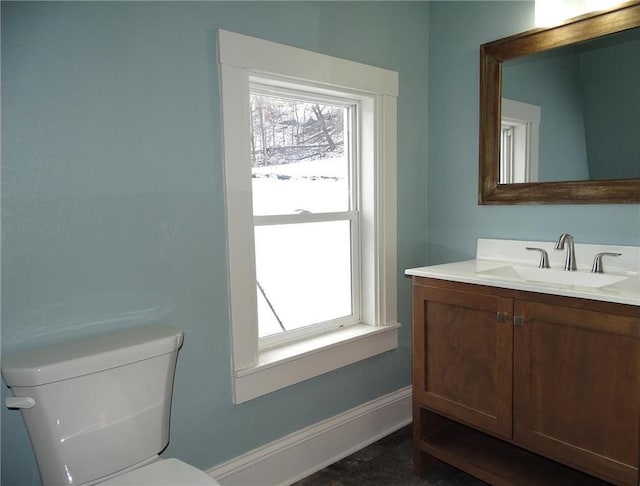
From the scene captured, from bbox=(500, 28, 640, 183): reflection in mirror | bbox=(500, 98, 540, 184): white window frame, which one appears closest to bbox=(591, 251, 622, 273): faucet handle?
bbox=(500, 28, 640, 183): reflection in mirror

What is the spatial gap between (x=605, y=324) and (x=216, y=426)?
4.66 feet

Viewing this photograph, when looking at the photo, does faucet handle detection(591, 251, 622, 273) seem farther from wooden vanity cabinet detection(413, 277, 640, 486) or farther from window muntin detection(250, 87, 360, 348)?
window muntin detection(250, 87, 360, 348)

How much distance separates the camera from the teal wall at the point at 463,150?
2.00 meters

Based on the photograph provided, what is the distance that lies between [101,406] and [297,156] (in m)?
1.26

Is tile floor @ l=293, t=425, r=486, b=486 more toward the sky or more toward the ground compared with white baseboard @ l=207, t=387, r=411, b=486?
more toward the ground

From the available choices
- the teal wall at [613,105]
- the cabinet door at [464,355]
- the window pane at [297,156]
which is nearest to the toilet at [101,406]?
the window pane at [297,156]

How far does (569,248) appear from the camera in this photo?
1835mm

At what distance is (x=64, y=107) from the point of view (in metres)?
1.35

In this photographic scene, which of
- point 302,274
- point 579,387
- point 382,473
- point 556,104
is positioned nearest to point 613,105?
point 556,104

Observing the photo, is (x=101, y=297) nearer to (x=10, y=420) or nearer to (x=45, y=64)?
(x=10, y=420)

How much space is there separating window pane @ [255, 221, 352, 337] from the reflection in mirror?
0.89 metres

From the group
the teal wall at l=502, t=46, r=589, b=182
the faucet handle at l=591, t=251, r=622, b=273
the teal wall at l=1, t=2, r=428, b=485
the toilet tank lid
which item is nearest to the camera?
the toilet tank lid

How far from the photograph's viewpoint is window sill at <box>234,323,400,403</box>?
180cm

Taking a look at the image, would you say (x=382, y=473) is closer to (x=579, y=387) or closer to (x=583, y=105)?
(x=579, y=387)
